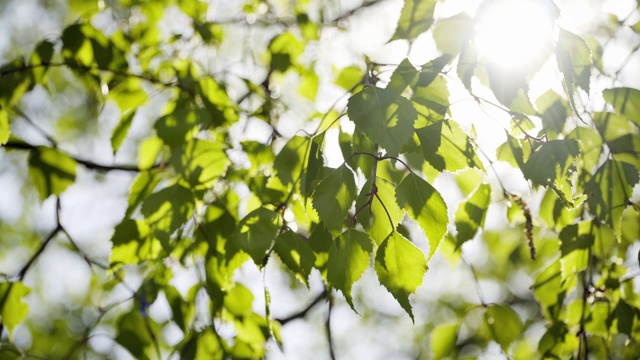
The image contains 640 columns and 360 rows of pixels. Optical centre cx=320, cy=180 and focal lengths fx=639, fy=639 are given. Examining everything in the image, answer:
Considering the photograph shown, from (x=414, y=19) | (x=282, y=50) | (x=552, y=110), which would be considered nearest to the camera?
(x=414, y=19)

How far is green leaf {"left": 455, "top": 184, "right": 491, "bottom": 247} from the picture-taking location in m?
1.21

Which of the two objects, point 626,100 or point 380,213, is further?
point 626,100

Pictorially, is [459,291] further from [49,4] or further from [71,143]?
[49,4]

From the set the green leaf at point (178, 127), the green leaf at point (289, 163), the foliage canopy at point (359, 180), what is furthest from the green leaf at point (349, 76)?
the green leaf at point (289, 163)

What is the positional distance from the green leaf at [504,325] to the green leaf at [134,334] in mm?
807

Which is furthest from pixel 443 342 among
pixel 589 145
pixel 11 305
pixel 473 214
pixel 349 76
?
pixel 11 305

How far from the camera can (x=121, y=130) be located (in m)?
1.50

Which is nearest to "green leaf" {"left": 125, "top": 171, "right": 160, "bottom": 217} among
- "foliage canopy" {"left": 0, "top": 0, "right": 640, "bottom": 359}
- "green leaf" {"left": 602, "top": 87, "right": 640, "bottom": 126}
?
"foliage canopy" {"left": 0, "top": 0, "right": 640, "bottom": 359}

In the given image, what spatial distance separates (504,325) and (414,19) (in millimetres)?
748

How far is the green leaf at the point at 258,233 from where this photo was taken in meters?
0.96

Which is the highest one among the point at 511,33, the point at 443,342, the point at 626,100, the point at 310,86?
the point at 511,33

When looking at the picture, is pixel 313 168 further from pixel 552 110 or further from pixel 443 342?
pixel 443 342

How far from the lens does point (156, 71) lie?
1893mm

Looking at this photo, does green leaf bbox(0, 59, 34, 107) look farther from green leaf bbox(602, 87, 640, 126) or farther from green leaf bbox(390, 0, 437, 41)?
green leaf bbox(602, 87, 640, 126)
